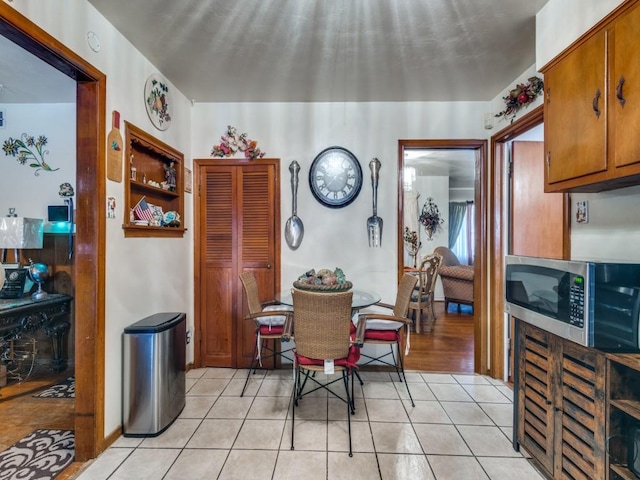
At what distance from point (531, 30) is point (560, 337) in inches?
73.8

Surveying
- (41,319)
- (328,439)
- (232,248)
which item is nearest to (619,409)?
(328,439)

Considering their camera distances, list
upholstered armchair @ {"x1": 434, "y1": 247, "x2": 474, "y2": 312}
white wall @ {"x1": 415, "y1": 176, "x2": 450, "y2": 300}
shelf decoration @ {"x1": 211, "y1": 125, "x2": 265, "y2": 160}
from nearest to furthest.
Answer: shelf decoration @ {"x1": 211, "y1": 125, "x2": 265, "y2": 160}
upholstered armchair @ {"x1": 434, "y1": 247, "x2": 474, "y2": 312}
white wall @ {"x1": 415, "y1": 176, "x2": 450, "y2": 300}

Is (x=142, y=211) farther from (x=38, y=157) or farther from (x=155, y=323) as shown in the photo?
(x=38, y=157)

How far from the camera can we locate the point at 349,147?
306cm

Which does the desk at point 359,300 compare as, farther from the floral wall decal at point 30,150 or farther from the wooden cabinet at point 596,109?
the floral wall decal at point 30,150

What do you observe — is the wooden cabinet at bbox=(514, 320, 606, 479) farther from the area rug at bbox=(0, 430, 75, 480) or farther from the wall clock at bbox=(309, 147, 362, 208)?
the area rug at bbox=(0, 430, 75, 480)

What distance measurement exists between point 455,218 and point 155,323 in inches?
271

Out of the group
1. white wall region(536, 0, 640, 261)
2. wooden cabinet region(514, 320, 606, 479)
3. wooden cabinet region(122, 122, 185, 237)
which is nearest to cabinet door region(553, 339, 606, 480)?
→ wooden cabinet region(514, 320, 606, 479)

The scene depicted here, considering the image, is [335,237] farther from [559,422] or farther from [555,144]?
[559,422]

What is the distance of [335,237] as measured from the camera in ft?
10.1

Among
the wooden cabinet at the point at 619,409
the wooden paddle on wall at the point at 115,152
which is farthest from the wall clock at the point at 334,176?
the wooden cabinet at the point at 619,409

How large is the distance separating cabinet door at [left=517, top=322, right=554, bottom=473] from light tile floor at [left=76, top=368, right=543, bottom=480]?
0.17 m

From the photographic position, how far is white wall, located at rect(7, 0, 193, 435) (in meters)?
1.65

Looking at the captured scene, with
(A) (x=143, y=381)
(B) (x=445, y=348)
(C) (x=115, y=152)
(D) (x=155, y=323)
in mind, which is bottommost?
(B) (x=445, y=348)
